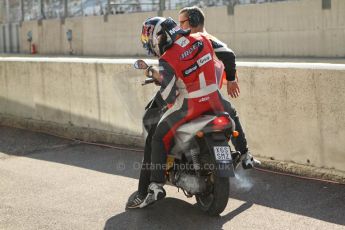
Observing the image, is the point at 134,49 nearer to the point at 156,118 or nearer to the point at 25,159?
the point at 25,159

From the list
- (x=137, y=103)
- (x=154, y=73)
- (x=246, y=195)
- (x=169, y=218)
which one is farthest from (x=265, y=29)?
(x=169, y=218)

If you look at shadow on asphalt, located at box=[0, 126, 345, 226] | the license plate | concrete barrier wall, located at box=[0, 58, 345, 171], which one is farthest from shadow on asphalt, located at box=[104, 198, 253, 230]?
concrete barrier wall, located at box=[0, 58, 345, 171]

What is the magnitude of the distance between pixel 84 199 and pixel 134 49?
2140 cm

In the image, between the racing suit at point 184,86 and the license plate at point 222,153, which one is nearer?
the license plate at point 222,153

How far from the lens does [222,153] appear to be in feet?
16.2

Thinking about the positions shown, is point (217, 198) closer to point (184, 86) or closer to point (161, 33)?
point (184, 86)

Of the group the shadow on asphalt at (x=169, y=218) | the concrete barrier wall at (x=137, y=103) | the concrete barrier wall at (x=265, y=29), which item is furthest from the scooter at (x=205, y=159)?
the concrete barrier wall at (x=265, y=29)

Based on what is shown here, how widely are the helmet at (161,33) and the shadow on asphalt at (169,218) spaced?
1.43m

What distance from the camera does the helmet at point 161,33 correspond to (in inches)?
202

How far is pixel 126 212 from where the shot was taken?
18.0 ft

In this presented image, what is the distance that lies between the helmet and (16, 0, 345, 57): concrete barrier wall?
14203 millimetres

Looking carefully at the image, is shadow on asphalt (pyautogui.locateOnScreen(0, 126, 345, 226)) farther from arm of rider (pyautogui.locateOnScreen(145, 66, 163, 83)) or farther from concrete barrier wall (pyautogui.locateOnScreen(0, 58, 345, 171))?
arm of rider (pyautogui.locateOnScreen(145, 66, 163, 83))

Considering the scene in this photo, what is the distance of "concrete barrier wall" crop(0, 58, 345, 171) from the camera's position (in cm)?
605

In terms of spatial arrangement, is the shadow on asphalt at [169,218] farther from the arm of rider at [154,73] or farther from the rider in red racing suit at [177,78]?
the arm of rider at [154,73]
